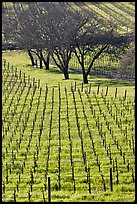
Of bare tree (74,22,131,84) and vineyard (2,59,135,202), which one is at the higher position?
bare tree (74,22,131,84)

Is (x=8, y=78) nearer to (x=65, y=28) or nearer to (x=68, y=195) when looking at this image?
(x=65, y=28)

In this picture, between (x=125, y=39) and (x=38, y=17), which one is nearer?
(x=125, y=39)

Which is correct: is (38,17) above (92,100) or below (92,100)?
above

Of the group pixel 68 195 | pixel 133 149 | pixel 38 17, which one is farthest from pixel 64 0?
pixel 68 195

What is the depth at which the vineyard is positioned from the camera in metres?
16.2

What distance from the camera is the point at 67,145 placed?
2339 centimetres

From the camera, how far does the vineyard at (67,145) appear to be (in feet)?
53.3

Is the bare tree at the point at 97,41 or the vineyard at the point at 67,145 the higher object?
the bare tree at the point at 97,41

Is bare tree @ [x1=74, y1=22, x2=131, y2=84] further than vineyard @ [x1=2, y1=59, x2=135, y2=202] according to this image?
Yes

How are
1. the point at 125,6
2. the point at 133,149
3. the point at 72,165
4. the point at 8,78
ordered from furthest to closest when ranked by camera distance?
the point at 125,6 → the point at 8,78 → the point at 133,149 → the point at 72,165

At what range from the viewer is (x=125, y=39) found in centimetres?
5516

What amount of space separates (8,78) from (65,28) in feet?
29.6

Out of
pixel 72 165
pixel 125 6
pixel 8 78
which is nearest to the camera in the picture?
pixel 72 165

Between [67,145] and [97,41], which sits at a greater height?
[97,41]
